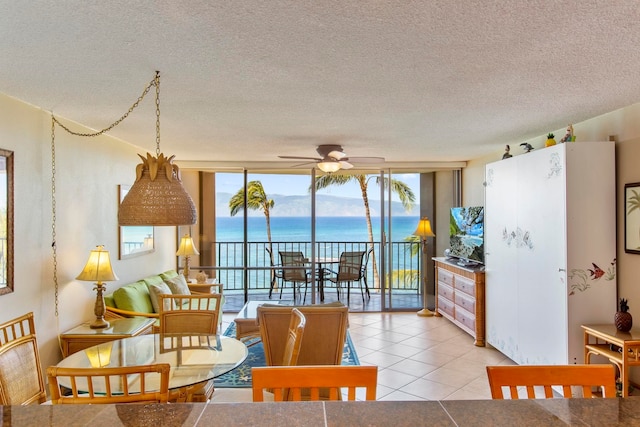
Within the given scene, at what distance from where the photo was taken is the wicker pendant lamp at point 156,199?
2291 mm

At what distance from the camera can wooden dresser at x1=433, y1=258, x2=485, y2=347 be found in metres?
5.20

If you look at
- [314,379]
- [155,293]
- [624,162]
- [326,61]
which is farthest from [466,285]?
[314,379]

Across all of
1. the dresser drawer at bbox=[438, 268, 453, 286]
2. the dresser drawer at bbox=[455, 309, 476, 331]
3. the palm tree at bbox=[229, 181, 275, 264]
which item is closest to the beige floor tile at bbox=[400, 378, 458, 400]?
the dresser drawer at bbox=[455, 309, 476, 331]

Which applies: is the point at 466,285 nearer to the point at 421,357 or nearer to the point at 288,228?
the point at 421,357

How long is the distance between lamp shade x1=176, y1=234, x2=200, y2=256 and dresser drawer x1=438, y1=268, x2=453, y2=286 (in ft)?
11.6

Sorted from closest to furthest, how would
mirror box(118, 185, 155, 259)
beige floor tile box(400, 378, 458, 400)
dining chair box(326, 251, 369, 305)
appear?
beige floor tile box(400, 378, 458, 400) < mirror box(118, 185, 155, 259) < dining chair box(326, 251, 369, 305)

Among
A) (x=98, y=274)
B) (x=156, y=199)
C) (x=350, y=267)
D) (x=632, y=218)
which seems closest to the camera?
(x=156, y=199)

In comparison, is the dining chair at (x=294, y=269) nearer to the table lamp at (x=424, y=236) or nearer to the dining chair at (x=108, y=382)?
the table lamp at (x=424, y=236)

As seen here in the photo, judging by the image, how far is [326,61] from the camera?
239 centimetres

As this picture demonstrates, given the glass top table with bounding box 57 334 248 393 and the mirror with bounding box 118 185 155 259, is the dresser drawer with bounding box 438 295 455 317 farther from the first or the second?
the mirror with bounding box 118 185 155 259

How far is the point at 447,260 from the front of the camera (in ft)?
20.7

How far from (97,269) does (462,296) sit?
4203mm

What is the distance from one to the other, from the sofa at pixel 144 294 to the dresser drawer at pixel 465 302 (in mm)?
3130

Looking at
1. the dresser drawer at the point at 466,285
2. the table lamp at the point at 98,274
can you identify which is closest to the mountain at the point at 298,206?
the dresser drawer at the point at 466,285
